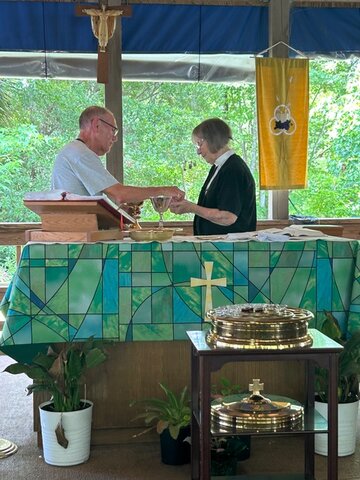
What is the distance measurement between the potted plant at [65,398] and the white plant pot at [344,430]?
0.94 metres

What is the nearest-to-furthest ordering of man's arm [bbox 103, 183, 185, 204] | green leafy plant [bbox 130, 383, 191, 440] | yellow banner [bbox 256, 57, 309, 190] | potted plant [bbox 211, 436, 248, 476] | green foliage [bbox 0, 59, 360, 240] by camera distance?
potted plant [bbox 211, 436, 248, 476]
green leafy plant [bbox 130, 383, 191, 440]
man's arm [bbox 103, 183, 185, 204]
yellow banner [bbox 256, 57, 309, 190]
green foliage [bbox 0, 59, 360, 240]

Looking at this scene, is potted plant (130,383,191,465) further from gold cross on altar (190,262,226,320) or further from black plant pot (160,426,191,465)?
gold cross on altar (190,262,226,320)

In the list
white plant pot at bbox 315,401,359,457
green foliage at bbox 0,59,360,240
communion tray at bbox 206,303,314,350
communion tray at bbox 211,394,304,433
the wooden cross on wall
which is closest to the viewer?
communion tray at bbox 206,303,314,350

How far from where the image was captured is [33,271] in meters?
3.24

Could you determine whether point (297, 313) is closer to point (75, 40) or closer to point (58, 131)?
point (75, 40)

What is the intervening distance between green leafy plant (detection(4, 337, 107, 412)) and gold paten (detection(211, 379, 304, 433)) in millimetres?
637

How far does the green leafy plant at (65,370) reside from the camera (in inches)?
127

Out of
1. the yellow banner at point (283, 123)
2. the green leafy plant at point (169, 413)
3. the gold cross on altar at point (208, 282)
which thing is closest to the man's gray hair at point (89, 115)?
the gold cross on altar at point (208, 282)

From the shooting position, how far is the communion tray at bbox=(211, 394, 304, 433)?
2568 mm

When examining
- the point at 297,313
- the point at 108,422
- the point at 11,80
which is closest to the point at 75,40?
the point at 11,80

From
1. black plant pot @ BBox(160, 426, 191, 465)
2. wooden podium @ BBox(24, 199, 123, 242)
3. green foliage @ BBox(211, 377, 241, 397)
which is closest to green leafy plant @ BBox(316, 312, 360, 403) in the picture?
green foliage @ BBox(211, 377, 241, 397)

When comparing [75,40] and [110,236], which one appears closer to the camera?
[110,236]

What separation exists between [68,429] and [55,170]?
4.05 feet

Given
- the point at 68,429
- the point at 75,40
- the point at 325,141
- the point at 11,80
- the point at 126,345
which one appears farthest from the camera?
the point at 325,141
